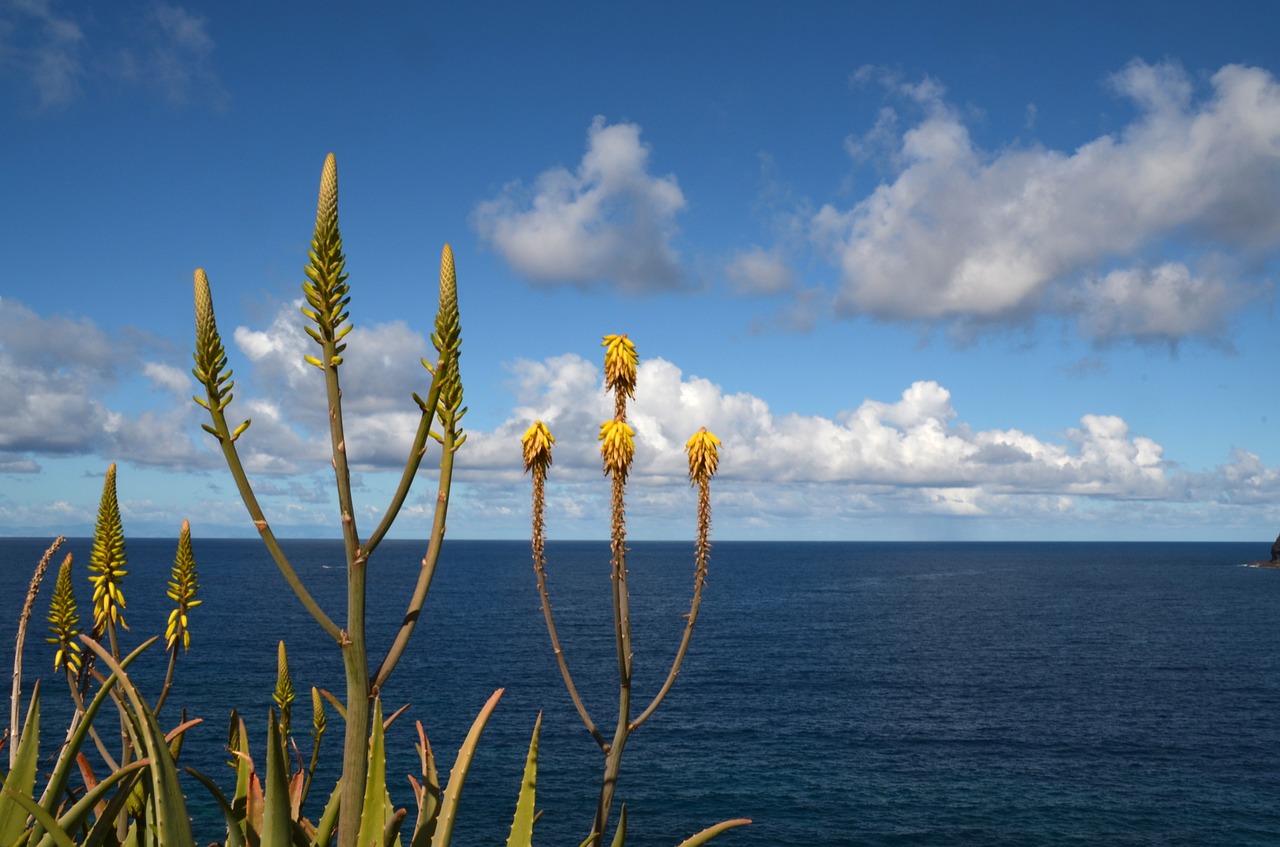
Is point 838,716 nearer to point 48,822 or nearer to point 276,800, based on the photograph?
point 276,800

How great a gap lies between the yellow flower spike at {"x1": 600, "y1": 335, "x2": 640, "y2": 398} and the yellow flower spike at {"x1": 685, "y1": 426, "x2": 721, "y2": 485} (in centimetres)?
139

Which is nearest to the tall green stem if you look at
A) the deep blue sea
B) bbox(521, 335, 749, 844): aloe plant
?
bbox(521, 335, 749, 844): aloe plant

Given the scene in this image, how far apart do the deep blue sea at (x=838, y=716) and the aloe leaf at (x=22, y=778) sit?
44110 millimetres

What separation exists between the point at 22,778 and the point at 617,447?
18.2ft

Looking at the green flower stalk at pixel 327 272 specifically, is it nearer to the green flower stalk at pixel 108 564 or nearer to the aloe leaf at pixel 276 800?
the aloe leaf at pixel 276 800

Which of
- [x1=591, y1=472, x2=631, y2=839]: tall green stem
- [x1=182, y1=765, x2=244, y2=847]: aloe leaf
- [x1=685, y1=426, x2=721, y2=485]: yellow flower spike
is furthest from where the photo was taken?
[x1=685, y1=426, x2=721, y2=485]: yellow flower spike

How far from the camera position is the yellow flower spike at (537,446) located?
9.99 metres

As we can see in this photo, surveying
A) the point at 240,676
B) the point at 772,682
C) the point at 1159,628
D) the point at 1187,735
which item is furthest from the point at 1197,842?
the point at 1159,628

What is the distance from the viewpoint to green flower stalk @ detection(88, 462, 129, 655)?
206 inches

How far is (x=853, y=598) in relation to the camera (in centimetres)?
16550

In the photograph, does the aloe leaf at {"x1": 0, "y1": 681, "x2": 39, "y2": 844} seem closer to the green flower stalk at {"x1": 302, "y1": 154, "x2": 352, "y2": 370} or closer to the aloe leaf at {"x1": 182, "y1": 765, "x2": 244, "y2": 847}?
the aloe leaf at {"x1": 182, "y1": 765, "x2": 244, "y2": 847}

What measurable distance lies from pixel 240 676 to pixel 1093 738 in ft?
218

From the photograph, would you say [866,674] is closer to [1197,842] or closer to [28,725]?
[1197,842]

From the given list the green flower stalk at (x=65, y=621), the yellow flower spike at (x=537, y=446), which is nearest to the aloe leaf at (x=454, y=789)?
the green flower stalk at (x=65, y=621)
